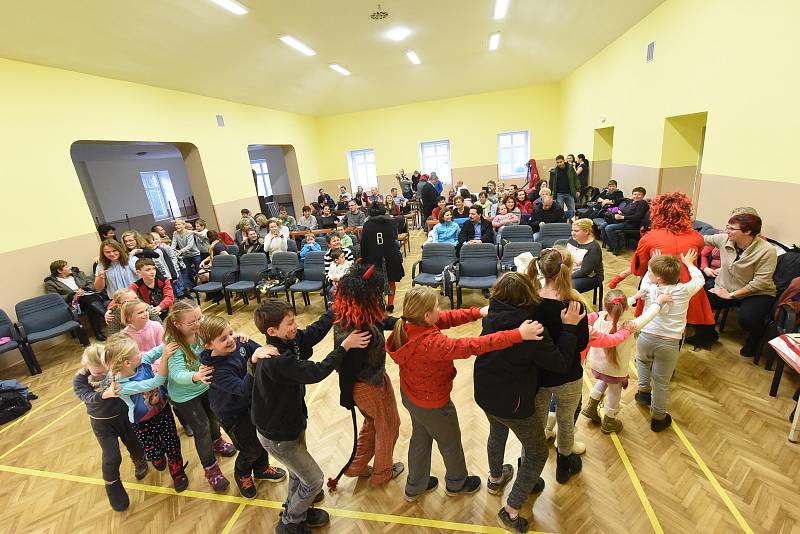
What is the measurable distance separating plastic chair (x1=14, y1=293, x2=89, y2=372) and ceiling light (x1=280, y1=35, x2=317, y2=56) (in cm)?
652

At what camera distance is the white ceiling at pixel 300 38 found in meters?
5.59

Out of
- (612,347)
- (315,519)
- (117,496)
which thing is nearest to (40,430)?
(117,496)

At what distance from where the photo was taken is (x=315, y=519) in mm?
2500

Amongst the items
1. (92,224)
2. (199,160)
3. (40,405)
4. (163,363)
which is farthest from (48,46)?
(163,363)

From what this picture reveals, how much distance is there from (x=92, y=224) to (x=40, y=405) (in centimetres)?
362

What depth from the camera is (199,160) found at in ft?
30.6

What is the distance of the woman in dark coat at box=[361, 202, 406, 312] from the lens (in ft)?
16.8

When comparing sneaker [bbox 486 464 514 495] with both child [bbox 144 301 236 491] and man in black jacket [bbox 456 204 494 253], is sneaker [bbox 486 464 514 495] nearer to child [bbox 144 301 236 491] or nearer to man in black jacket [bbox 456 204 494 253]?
child [bbox 144 301 236 491]

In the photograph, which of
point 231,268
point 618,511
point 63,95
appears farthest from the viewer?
point 231,268

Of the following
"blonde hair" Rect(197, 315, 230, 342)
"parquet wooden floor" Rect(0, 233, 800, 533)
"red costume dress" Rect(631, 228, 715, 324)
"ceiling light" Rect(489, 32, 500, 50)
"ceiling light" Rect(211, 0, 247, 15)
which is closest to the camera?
"blonde hair" Rect(197, 315, 230, 342)

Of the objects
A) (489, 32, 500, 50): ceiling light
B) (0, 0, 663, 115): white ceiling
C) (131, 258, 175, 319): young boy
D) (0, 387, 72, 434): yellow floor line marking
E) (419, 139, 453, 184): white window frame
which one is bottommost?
(0, 387, 72, 434): yellow floor line marking

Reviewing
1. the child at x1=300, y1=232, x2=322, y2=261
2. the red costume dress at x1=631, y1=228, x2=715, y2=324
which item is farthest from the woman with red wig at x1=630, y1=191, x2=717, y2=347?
the child at x1=300, y1=232, x2=322, y2=261

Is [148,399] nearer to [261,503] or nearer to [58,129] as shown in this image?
[261,503]

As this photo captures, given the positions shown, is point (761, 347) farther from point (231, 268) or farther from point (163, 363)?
point (231, 268)
